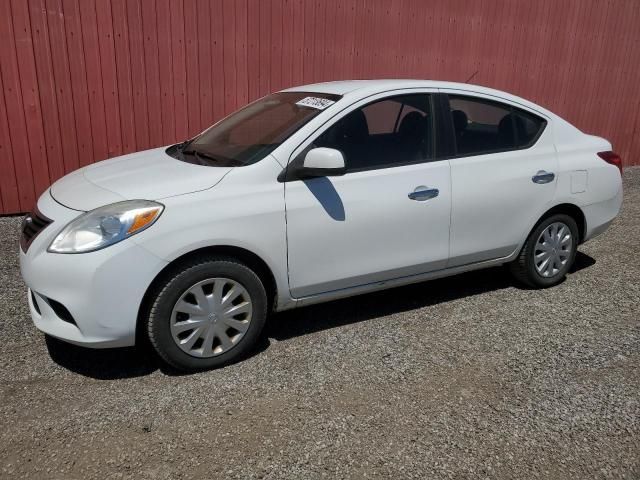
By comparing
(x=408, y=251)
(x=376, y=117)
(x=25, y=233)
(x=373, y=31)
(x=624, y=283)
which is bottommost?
(x=624, y=283)

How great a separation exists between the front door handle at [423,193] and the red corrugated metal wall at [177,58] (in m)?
3.55

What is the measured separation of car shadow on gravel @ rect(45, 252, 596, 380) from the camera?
11.0 feet

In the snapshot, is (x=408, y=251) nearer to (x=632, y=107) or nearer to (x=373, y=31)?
(x=373, y=31)

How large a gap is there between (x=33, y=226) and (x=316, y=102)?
1911mm

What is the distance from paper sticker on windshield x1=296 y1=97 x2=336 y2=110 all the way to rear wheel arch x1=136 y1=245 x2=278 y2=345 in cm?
109

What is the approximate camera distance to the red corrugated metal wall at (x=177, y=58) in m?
5.71

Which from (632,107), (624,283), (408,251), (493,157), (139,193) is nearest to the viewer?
(139,193)

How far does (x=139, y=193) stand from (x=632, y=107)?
32.0ft

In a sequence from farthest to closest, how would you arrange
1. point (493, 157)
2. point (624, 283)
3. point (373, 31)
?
point (373, 31)
point (624, 283)
point (493, 157)

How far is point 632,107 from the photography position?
32.9ft

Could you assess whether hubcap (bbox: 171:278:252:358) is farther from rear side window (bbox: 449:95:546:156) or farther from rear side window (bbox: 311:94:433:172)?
rear side window (bbox: 449:95:546:156)

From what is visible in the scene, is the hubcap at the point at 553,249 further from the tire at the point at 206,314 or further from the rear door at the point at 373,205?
→ the tire at the point at 206,314

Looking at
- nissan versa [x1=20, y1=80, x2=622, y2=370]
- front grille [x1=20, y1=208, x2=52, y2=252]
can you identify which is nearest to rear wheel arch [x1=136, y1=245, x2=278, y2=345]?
nissan versa [x1=20, y1=80, x2=622, y2=370]

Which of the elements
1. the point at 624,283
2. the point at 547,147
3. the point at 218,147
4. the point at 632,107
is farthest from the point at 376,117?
the point at 632,107
